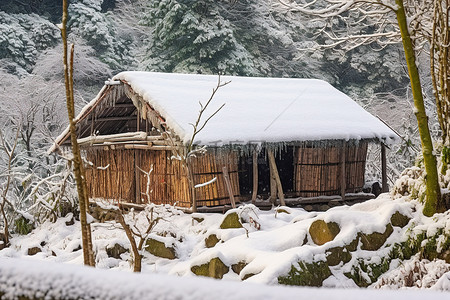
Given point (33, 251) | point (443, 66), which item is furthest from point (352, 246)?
point (33, 251)

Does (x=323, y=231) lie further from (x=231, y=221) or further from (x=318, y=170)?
(x=318, y=170)

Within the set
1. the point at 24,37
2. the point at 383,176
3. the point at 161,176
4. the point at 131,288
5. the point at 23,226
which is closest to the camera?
the point at 131,288

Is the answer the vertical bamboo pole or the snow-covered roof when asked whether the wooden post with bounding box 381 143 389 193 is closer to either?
the snow-covered roof

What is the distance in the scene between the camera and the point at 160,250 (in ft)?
31.3

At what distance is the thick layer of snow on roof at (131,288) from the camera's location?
1.69 metres

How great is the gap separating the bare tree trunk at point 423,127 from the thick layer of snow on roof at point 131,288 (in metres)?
5.10

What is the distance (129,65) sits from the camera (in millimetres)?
26266

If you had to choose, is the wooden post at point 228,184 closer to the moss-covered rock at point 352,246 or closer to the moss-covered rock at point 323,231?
the moss-covered rock at point 323,231

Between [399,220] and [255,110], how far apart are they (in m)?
7.63

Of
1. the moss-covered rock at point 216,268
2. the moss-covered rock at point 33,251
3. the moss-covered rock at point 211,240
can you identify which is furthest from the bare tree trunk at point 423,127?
the moss-covered rock at point 33,251

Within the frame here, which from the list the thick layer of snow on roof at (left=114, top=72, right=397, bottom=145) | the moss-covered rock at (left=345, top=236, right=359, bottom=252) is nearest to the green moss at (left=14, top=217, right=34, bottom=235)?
the thick layer of snow on roof at (left=114, top=72, right=397, bottom=145)

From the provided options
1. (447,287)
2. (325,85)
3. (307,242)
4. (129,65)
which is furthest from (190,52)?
(447,287)

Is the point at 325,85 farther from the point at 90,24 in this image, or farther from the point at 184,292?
the point at 184,292

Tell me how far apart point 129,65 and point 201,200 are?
1560 centimetres
